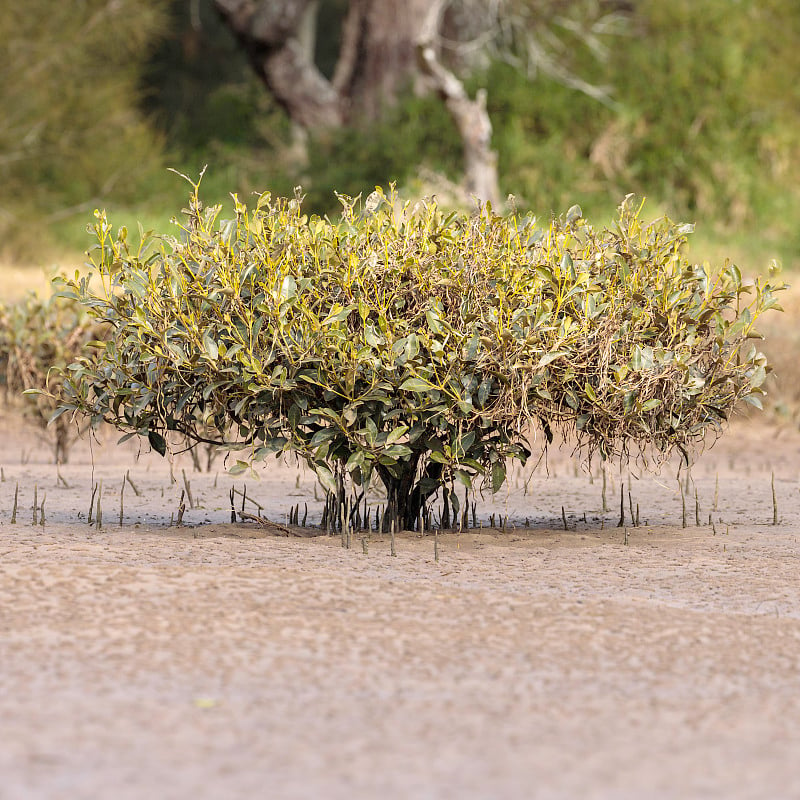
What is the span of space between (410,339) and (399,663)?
1.85 meters

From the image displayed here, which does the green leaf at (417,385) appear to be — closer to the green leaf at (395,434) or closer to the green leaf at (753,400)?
the green leaf at (395,434)

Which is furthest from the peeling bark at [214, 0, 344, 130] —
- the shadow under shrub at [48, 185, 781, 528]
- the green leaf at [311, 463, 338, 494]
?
the green leaf at [311, 463, 338, 494]

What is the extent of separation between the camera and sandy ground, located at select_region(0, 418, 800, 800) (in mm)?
3023

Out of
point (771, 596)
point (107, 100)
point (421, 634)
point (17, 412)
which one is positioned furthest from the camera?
point (107, 100)

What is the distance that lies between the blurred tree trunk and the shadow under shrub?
12847 millimetres

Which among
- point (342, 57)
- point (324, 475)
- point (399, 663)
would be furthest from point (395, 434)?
point (342, 57)

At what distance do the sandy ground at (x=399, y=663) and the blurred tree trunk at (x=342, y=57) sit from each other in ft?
45.2

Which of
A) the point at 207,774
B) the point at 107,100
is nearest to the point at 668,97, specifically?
the point at 107,100

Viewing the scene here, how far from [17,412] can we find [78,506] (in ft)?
13.0

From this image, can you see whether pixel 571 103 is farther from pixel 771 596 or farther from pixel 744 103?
pixel 771 596

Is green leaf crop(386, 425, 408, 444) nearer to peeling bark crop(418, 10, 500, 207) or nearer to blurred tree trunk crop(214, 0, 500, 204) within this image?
peeling bark crop(418, 10, 500, 207)

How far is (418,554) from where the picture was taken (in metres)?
5.46

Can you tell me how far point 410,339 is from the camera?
17.9ft

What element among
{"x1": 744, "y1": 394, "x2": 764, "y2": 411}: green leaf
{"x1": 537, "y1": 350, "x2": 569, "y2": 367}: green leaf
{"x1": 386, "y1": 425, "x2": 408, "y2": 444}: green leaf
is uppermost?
{"x1": 537, "y1": 350, "x2": 569, "y2": 367}: green leaf
